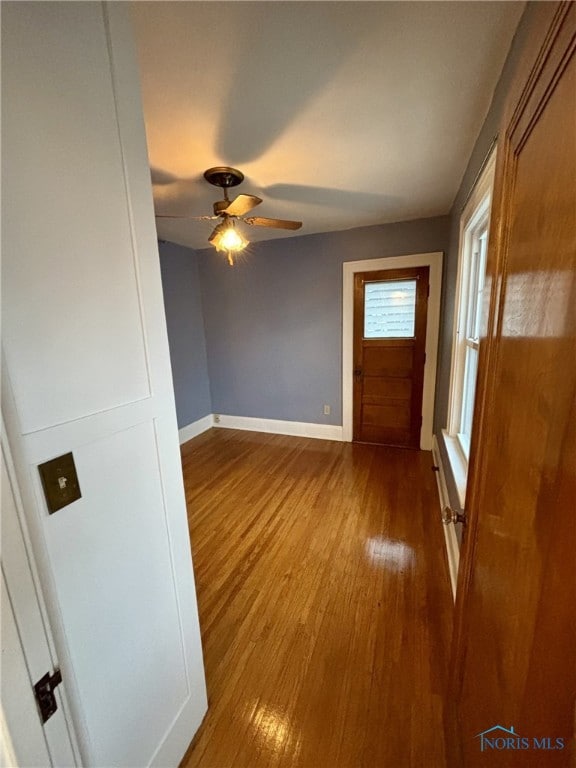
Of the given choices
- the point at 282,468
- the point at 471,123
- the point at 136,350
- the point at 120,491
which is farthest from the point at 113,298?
the point at 282,468

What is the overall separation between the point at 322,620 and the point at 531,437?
1.52 meters

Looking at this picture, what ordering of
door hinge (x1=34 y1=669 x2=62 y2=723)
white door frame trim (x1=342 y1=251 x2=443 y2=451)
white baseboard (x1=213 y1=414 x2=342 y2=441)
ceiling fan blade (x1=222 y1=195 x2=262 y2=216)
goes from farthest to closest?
white baseboard (x1=213 y1=414 x2=342 y2=441) → white door frame trim (x1=342 y1=251 x2=443 y2=451) → ceiling fan blade (x1=222 y1=195 x2=262 y2=216) → door hinge (x1=34 y1=669 x2=62 y2=723)

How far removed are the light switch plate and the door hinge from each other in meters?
0.30

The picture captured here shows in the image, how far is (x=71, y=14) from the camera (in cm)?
65

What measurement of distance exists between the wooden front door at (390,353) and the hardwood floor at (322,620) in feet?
2.22

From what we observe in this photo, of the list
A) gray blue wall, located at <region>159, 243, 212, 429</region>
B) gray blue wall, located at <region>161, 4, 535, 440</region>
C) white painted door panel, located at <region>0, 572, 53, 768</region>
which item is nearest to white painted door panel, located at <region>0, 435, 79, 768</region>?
white painted door panel, located at <region>0, 572, 53, 768</region>

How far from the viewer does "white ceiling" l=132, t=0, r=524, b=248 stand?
943 mm

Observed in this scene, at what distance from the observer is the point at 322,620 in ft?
5.04

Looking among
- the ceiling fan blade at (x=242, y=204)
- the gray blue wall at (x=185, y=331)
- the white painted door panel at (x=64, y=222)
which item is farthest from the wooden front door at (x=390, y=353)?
the white painted door panel at (x=64, y=222)

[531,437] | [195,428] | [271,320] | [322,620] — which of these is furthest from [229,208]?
[195,428]

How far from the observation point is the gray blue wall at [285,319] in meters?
3.25

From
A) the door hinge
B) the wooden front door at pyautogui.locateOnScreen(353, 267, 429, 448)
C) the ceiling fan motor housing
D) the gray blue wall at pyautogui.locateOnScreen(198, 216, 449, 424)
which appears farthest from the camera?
the gray blue wall at pyautogui.locateOnScreen(198, 216, 449, 424)

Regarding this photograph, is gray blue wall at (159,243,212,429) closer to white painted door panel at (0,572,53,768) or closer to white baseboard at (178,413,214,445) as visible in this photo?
white baseboard at (178,413,214,445)

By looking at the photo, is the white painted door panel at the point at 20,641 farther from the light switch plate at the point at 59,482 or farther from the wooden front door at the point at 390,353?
the wooden front door at the point at 390,353
